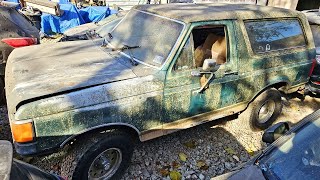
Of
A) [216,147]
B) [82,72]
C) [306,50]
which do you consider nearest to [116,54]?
[82,72]

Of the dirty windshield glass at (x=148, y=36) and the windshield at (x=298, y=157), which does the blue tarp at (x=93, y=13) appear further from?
the windshield at (x=298, y=157)

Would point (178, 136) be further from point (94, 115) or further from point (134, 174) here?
point (94, 115)

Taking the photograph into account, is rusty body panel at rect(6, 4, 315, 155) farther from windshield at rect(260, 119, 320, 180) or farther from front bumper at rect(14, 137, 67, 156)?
windshield at rect(260, 119, 320, 180)

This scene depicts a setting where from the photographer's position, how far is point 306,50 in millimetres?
4270

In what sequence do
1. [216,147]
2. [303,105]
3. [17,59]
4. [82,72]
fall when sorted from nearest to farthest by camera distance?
1. [82,72]
2. [17,59]
3. [216,147]
4. [303,105]

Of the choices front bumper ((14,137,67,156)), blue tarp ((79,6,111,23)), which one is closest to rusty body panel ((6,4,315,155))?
front bumper ((14,137,67,156))

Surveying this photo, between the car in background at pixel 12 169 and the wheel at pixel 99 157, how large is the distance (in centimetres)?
89

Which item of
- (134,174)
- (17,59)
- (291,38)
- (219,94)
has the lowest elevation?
(134,174)

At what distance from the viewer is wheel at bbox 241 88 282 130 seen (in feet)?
13.9

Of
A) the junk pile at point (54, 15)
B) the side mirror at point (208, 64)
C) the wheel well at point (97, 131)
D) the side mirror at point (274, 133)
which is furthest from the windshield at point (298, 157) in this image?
the junk pile at point (54, 15)

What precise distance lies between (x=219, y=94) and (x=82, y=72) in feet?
6.10

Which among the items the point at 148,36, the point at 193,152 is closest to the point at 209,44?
the point at 148,36

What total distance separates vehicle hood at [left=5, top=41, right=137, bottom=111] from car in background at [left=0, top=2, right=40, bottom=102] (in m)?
1.09

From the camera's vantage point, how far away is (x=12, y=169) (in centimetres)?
158
